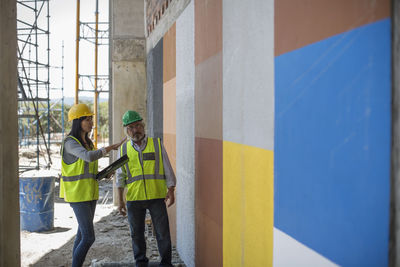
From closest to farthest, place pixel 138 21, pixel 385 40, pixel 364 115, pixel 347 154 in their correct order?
1. pixel 385 40
2. pixel 364 115
3. pixel 347 154
4. pixel 138 21

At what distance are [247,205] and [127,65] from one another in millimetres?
6845

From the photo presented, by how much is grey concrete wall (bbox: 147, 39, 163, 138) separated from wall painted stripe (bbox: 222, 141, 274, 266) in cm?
355

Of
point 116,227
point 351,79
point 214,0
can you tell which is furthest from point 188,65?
point 116,227

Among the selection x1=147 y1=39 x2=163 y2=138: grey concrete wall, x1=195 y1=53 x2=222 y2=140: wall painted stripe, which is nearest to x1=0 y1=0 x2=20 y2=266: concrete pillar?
x1=195 y1=53 x2=222 y2=140: wall painted stripe

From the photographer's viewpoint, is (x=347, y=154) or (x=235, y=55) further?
(x=235, y=55)

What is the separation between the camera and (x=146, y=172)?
421 cm

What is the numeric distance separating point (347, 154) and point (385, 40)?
0.51 metres

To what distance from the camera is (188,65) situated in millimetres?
4535

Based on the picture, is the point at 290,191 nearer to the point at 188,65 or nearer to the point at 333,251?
the point at 333,251

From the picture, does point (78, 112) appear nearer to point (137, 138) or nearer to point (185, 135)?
point (137, 138)

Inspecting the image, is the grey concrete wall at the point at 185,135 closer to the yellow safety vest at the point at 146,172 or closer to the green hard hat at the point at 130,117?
the yellow safety vest at the point at 146,172

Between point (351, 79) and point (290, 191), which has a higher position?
point (351, 79)

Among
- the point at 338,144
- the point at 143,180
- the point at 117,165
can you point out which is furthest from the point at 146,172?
the point at 338,144

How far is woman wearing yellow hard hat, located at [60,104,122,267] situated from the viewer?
13.6ft
